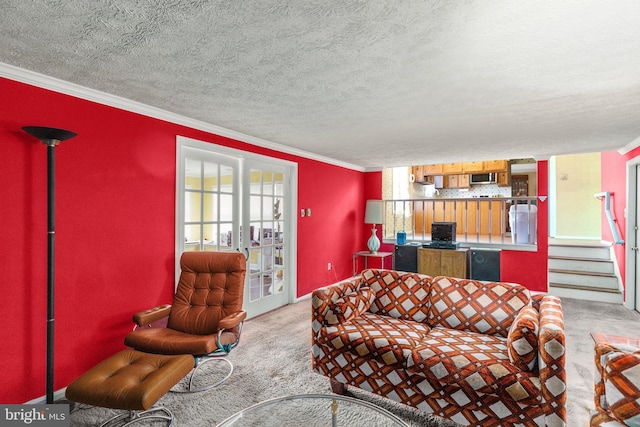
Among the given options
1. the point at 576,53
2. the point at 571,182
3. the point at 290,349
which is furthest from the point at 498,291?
the point at 571,182

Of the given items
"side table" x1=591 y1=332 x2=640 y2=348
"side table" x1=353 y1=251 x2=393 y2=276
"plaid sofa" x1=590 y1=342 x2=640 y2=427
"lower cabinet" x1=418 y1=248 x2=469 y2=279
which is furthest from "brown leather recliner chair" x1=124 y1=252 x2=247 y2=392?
"lower cabinet" x1=418 y1=248 x2=469 y2=279

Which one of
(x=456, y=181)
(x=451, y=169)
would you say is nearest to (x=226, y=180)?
(x=451, y=169)

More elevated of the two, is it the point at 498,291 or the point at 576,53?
the point at 576,53

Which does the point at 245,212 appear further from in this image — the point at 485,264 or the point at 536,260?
the point at 536,260

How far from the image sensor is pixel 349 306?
8.73ft

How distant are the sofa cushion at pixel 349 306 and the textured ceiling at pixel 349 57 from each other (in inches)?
64.5

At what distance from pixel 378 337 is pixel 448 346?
452 millimetres

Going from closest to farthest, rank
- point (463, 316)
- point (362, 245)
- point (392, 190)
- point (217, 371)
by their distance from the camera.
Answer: point (463, 316), point (217, 371), point (362, 245), point (392, 190)

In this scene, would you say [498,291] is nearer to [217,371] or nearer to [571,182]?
[217,371]

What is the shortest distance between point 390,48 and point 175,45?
121 centimetres

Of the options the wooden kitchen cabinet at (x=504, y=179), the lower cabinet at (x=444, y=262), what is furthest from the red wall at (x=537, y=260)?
the wooden kitchen cabinet at (x=504, y=179)

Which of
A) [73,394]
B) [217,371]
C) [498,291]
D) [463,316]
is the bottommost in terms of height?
[217,371]

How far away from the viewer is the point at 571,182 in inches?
290

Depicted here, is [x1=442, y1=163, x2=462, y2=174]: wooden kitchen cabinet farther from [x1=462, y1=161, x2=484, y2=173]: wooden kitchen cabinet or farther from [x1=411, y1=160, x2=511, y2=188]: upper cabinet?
[x1=462, y1=161, x2=484, y2=173]: wooden kitchen cabinet
